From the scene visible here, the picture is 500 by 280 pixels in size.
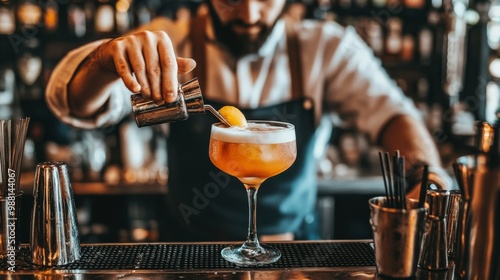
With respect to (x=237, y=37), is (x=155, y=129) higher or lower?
lower

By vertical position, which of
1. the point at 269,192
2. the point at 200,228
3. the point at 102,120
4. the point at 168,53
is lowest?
the point at 200,228

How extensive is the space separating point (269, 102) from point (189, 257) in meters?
1.25

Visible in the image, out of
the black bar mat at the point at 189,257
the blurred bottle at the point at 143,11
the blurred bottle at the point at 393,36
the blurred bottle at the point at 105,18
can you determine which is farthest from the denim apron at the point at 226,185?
the blurred bottle at the point at 393,36

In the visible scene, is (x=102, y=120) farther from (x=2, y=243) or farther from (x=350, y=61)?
(x=350, y=61)

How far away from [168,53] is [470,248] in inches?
30.0

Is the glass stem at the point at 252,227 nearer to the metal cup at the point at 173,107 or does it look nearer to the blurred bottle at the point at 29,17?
the metal cup at the point at 173,107

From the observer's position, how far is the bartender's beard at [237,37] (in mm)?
2268

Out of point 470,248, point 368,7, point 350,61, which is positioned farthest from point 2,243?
point 368,7

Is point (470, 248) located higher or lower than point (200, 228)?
higher

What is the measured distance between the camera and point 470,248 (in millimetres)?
1084

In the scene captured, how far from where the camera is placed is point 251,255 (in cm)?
132

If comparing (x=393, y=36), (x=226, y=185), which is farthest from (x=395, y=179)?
(x=393, y=36)

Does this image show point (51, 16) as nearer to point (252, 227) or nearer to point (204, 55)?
point (204, 55)

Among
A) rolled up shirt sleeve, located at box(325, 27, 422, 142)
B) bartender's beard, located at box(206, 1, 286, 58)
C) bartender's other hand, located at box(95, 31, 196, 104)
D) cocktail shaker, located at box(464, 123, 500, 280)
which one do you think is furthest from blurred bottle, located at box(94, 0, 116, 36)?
cocktail shaker, located at box(464, 123, 500, 280)
